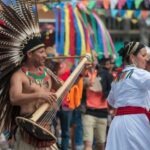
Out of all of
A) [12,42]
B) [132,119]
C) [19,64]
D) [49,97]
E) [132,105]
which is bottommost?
[132,119]

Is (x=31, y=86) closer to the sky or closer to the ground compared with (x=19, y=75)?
closer to the ground

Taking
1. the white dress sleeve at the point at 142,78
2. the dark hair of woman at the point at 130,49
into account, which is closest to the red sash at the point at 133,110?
the white dress sleeve at the point at 142,78

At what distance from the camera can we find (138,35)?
126 ft

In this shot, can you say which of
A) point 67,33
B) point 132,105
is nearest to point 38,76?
point 132,105

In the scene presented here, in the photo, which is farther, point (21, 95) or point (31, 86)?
point (31, 86)

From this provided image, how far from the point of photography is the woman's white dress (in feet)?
18.9

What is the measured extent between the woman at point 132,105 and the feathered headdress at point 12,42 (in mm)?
929

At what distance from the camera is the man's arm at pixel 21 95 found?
5.48 m

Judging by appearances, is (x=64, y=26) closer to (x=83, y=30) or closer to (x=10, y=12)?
(x=83, y=30)

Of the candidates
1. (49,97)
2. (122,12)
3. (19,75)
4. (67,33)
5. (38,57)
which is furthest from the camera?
(122,12)

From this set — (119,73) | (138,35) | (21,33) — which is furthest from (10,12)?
(138,35)

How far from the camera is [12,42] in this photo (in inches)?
227

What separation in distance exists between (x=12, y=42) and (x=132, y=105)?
133 centimetres

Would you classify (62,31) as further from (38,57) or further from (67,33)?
(38,57)
